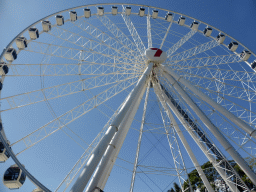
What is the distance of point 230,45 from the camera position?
2220 centimetres

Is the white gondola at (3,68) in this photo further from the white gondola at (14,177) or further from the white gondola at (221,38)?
the white gondola at (221,38)

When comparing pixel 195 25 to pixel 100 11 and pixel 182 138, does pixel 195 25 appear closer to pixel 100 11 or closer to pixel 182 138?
pixel 100 11

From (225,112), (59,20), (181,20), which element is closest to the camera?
(225,112)

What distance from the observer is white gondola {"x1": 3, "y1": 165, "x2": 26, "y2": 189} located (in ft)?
36.9

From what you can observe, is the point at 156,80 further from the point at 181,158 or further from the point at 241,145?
the point at 241,145

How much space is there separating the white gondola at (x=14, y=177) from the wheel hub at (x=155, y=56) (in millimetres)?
13196

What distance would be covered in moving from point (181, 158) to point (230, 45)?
43.3 feet

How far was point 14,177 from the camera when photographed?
11.5 m

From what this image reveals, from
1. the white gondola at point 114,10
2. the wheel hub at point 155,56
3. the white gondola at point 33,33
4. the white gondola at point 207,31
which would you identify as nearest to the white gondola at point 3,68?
the white gondola at point 33,33

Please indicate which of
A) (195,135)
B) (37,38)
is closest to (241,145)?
(195,135)

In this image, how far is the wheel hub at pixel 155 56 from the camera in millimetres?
18609

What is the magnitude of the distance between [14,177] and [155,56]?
45.8ft

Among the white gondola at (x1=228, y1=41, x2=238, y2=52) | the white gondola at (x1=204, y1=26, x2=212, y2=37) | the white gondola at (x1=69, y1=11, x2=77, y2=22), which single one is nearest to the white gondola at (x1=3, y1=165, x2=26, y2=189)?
the white gondola at (x1=69, y1=11, x2=77, y2=22)

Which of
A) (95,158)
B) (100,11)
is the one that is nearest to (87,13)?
(100,11)
